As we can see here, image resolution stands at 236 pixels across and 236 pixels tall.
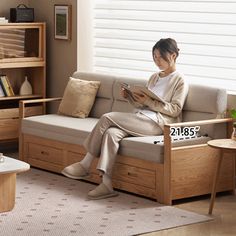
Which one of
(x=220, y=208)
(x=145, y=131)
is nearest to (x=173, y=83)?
(x=145, y=131)

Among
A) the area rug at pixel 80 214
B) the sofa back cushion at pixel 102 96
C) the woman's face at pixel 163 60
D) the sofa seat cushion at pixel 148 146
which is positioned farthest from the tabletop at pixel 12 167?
the sofa back cushion at pixel 102 96

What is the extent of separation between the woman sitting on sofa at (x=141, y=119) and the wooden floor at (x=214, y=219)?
2.07 feet

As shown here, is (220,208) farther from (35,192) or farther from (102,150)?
(35,192)

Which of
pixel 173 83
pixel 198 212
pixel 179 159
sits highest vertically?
pixel 173 83

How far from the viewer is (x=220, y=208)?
5629 millimetres

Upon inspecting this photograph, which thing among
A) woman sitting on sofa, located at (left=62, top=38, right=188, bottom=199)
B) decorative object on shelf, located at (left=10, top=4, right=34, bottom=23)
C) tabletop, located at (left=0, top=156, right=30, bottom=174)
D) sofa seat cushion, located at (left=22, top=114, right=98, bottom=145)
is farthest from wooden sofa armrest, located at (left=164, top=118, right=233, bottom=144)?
decorative object on shelf, located at (left=10, top=4, right=34, bottom=23)

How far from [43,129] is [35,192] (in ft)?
3.04

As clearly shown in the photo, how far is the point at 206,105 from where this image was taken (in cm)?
601

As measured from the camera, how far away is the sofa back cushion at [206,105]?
19.5ft

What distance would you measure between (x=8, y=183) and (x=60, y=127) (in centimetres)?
142

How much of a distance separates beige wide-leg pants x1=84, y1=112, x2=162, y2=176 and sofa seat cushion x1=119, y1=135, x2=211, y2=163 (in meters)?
0.08

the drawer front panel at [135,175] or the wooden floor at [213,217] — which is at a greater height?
the drawer front panel at [135,175]

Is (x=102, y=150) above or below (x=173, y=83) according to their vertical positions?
below
